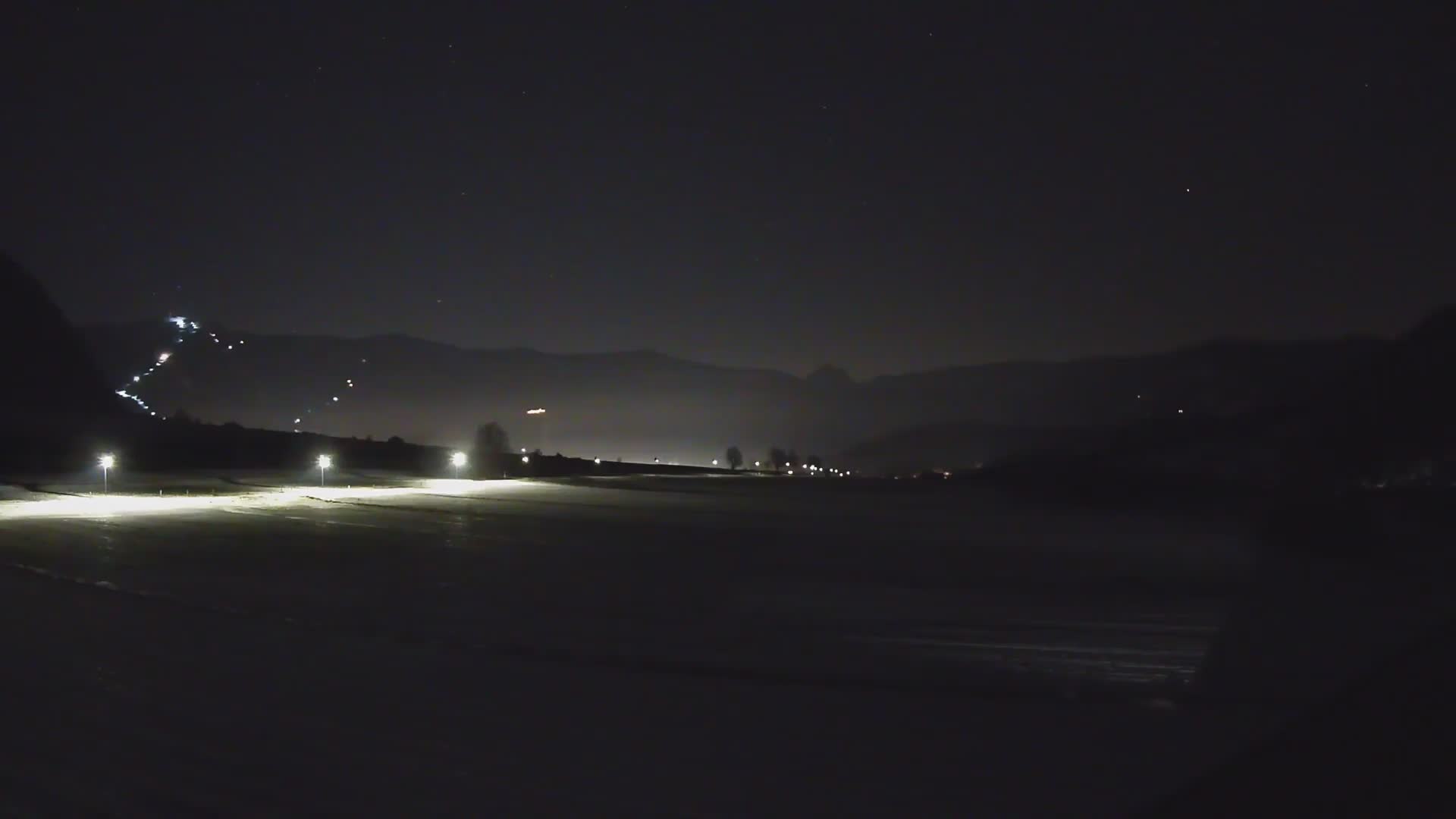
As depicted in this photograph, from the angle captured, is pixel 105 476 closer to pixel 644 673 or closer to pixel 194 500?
pixel 194 500

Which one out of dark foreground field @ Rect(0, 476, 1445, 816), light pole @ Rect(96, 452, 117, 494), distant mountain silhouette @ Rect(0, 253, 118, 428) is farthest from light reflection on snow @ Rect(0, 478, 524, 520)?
distant mountain silhouette @ Rect(0, 253, 118, 428)

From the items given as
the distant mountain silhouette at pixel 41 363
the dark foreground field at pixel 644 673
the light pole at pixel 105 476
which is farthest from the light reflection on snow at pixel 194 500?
the distant mountain silhouette at pixel 41 363

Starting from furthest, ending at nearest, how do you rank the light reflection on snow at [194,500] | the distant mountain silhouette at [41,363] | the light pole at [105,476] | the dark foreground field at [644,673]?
the distant mountain silhouette at [41,363] → the light pole at [105,476] → the light reflection on snow at [194,500] → the dark foreground field at [644,673]

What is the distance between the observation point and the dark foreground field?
18.3 feet

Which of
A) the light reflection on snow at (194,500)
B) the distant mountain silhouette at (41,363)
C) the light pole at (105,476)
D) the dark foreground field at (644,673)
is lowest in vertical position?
the dark foreground field at (644,673)

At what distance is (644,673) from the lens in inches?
317

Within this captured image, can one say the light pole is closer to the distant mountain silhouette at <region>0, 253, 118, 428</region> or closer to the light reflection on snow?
the light reflection on snow

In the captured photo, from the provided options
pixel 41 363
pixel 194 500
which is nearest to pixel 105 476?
pixel 194 500

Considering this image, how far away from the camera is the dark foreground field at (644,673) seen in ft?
18.3

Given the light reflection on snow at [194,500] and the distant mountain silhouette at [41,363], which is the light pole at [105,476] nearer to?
the light reflection on snow at [194,500]

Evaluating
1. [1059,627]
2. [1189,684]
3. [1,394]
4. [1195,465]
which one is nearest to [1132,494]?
[1195,465]

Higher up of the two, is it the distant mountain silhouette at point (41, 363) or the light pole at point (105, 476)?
the distant mountain silhouette at point (41, 363)

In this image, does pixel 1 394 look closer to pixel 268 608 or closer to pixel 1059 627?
pixel 268 608

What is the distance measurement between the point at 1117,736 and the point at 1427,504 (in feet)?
50.8
